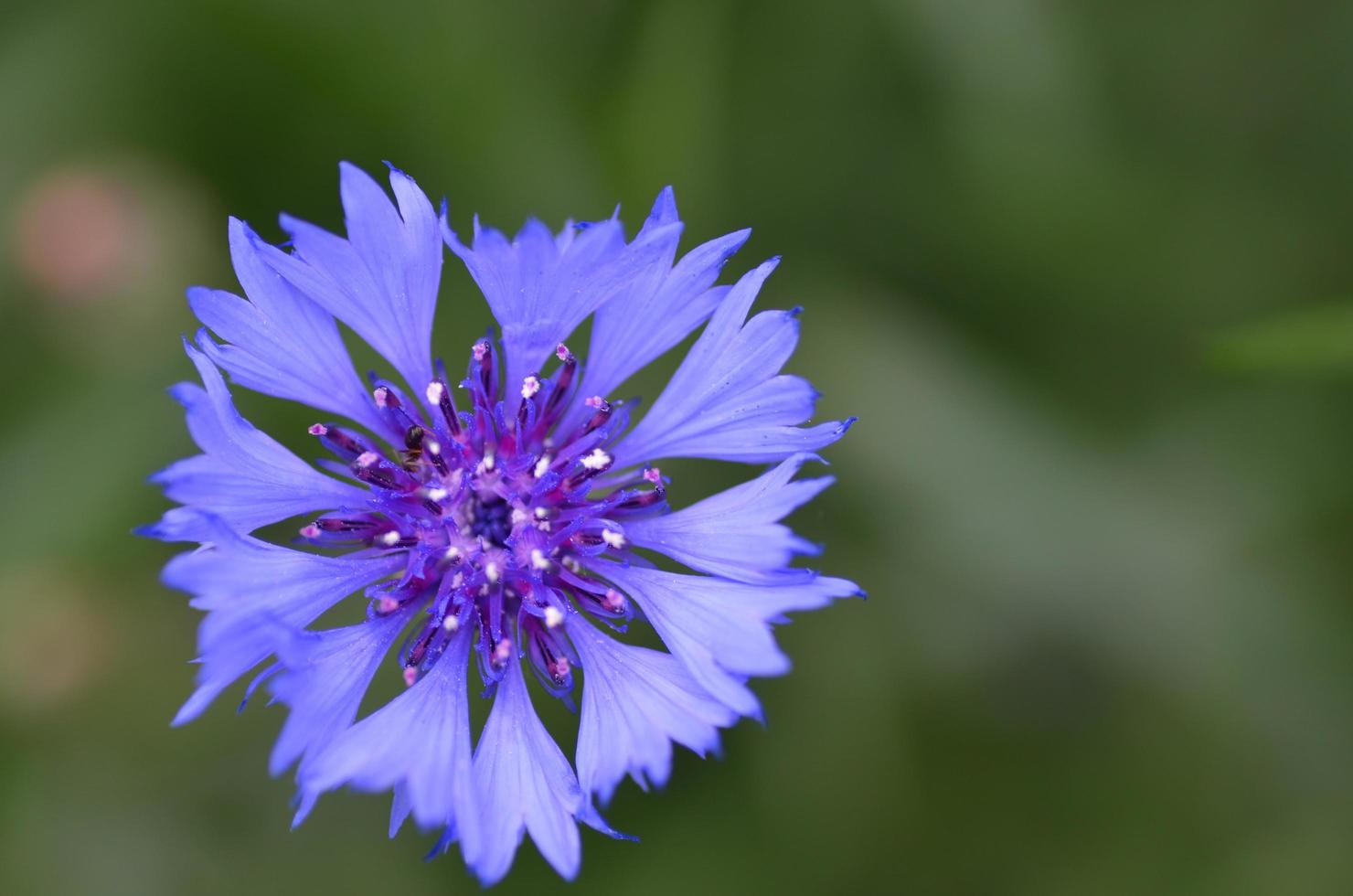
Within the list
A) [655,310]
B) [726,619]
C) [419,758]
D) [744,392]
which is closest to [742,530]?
[726,619]

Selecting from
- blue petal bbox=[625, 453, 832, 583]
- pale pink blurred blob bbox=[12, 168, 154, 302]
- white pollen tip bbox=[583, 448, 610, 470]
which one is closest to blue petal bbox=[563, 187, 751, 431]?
white pollen tip bbox=[583, 448, 610, 470]

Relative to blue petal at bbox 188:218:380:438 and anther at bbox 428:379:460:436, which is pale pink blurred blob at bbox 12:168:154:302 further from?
anther at bbox 428:379:460:436

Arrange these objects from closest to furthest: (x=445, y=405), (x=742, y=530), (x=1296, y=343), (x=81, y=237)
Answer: (x=742, y=530), (x=445, y=405), (x=1296, y=343), (x=81, y=237)

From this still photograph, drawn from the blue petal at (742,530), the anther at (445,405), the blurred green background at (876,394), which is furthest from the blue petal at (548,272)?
the blurred green background at (876,394)

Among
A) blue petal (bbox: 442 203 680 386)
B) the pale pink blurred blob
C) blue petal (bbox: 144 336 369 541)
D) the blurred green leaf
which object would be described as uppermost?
the blurred green leaf

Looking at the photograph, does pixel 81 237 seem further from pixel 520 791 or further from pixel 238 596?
pixel 520 791

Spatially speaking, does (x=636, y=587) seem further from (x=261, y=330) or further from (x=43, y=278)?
(x=43, y=278)
